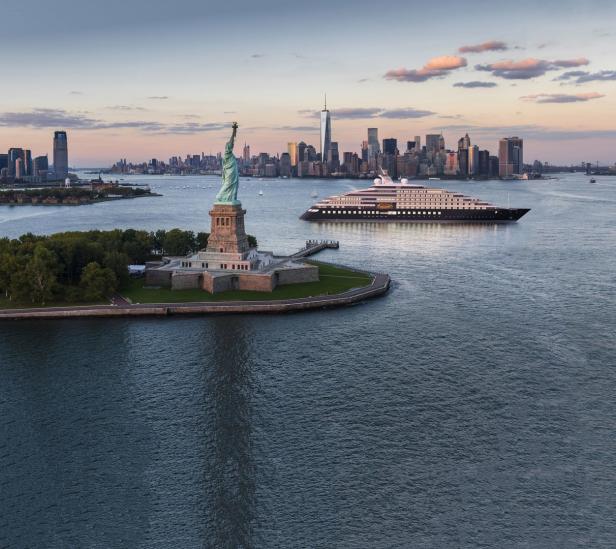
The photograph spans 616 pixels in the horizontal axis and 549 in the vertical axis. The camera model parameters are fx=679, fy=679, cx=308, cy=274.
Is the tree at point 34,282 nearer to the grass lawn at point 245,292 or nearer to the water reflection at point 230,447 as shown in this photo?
the grass lawn at point 245,292

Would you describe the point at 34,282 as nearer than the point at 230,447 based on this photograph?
No

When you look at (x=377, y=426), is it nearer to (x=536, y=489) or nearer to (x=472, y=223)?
(x=536, y=489)

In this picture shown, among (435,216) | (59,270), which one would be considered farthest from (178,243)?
(435,216)

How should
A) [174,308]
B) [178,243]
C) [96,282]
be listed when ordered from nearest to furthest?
[174,308], [96,282], [178,243]

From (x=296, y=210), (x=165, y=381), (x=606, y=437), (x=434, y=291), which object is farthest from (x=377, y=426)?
(x=296, y=210)

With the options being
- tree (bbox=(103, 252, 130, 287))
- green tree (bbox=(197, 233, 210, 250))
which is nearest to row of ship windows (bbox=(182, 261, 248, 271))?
tree (bbox=(103, 252, 130, 287))

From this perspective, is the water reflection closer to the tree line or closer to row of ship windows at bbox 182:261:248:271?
row of ship windows at bbox 182:261:248:271

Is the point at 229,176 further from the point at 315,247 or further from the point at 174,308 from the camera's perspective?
the point at 315,247
